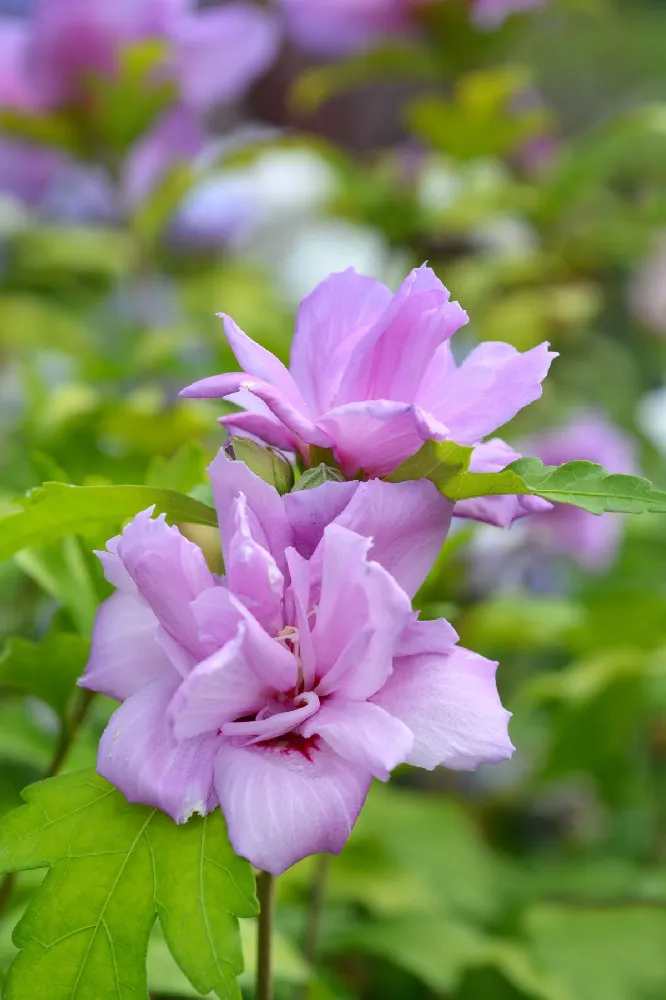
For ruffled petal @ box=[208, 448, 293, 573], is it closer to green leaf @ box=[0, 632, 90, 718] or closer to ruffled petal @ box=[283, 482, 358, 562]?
ruffled petal @ box=[283, 482, 358, 562]

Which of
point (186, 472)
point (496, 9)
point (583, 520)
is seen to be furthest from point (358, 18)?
point (186, 472)

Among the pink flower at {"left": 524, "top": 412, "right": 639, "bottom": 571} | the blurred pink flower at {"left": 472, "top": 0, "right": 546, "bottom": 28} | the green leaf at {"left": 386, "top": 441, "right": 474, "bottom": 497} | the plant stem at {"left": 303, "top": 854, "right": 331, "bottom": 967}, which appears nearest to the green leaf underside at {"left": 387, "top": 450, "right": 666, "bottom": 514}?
the green leaf at {"left": 386, "top": 441, "right": 474, "bottom": 497}

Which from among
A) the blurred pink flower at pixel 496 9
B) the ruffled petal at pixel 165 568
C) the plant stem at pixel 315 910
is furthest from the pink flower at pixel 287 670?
the blurred pink flower at pixel 496 9

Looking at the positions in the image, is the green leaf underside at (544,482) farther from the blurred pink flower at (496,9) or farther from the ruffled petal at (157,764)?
the blurred pink flower at (496,9)

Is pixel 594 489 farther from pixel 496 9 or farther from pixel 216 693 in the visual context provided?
pixel 496 9

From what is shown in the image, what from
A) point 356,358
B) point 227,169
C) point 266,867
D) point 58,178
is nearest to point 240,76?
point 227,169

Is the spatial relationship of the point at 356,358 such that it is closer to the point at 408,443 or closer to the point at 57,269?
the point at 408,443
